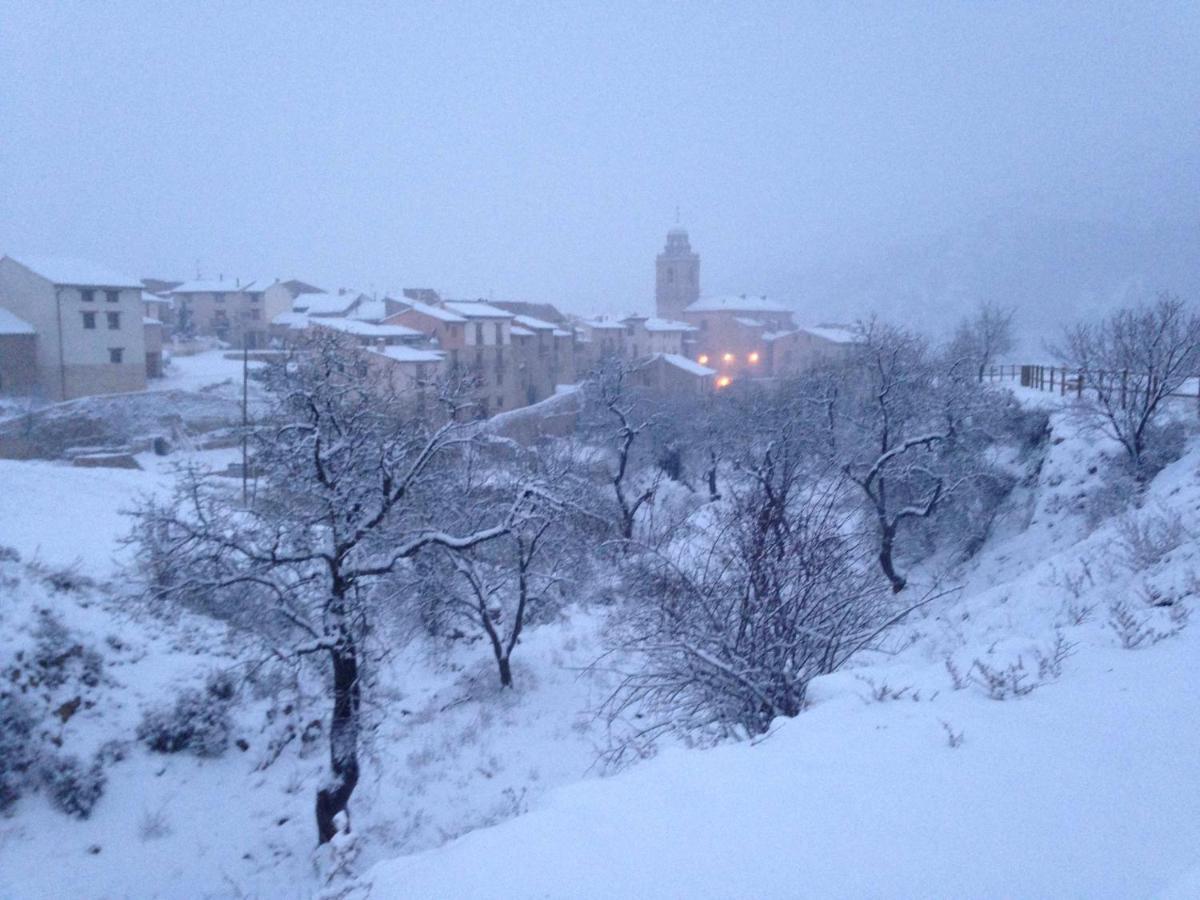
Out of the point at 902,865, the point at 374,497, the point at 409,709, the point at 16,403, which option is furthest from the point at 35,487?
the point at 902,865

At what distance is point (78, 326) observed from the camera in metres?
38.5

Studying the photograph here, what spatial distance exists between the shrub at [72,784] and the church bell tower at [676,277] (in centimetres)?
7930

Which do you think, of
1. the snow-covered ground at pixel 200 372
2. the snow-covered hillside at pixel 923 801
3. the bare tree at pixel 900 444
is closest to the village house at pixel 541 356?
the snow-covered ground at pixel 200 372

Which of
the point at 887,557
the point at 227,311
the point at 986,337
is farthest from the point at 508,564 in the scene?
the point at 227,311

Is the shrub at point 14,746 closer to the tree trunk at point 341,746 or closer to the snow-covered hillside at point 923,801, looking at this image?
the tree trunk at point 341,746

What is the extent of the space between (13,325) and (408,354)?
19304 millimetres

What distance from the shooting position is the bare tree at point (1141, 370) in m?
16.6

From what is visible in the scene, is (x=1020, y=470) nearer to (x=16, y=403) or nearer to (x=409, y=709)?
(x=409, y=709)

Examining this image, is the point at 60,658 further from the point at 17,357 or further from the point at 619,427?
the point at 17,357

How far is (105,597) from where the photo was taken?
1316cm

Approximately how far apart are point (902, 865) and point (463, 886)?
214 centimetres

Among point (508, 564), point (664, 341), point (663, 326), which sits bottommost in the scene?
point (508, 564)

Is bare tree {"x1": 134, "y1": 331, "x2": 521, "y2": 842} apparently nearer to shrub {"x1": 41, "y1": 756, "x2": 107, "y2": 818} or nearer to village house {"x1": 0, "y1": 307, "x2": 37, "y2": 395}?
shrub {"x1": 41, "y1": 756, "x2": 107, "y2": 818}

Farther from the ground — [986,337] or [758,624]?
[986,337]
